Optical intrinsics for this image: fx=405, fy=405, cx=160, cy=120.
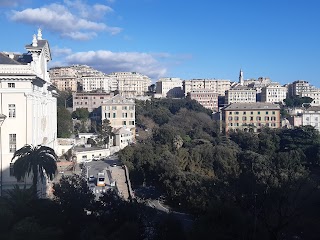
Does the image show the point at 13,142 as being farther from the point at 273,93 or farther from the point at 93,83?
the point at 273,93

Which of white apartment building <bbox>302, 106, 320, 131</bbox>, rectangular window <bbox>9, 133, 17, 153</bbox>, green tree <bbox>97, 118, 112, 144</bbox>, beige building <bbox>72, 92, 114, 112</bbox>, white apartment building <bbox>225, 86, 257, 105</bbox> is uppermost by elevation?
white apartment building <bbox>225, 86, 257, 105</bbox>

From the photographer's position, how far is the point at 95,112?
78.0 meters

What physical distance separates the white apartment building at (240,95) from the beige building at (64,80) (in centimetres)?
4478

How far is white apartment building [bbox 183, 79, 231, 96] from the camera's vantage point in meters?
136

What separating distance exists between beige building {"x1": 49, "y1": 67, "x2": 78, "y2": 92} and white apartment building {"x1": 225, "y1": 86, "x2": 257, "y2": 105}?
4478cm

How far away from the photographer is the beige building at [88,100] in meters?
78.9

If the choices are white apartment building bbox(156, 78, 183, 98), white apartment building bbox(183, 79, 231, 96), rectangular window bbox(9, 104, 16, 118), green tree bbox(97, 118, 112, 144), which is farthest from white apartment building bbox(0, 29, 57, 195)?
white apartment building bbox(156, 78, 183, 98)

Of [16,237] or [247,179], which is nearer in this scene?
[16,237]

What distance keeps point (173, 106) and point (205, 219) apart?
78077 mm

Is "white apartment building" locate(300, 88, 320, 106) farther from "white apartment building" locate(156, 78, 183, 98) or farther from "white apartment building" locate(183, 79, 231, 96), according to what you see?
"white apartment building" locate(156, 78, 183, 98)

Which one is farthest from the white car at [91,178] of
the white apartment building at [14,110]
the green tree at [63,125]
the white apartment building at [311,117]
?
the white apartment building at [311,117]

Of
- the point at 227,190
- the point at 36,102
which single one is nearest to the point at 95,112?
the point at 36,102

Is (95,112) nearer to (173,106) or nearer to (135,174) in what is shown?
(173,106)

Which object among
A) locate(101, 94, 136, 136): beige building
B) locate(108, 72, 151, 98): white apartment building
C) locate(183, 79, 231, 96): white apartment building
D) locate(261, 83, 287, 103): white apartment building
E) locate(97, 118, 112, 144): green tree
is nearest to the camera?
locate(97, 118, 112, 144): green tree
